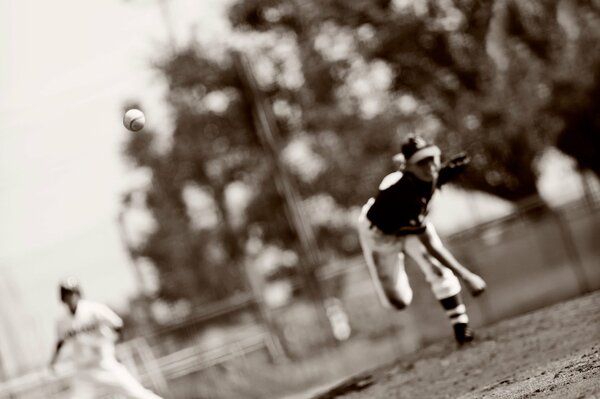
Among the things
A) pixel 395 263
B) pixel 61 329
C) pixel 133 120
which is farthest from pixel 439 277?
pixel 61 329

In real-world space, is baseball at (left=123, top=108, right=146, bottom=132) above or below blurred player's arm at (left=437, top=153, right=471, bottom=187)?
above

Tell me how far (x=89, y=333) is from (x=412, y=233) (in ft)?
12.8

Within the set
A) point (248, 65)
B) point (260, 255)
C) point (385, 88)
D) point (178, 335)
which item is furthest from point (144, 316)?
point (260, 255)

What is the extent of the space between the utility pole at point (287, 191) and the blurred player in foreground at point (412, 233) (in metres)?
7.76

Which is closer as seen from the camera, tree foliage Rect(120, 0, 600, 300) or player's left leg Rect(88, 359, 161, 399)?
player's left leg Rect(88, 359, 161, 399)

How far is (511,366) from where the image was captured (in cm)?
887

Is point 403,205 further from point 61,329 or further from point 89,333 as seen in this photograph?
point 61,329

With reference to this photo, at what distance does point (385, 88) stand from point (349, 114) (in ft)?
7.02

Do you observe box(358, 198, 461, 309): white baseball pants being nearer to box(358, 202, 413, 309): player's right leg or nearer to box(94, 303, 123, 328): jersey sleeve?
box(358, 202, 413, 309): player's right leg

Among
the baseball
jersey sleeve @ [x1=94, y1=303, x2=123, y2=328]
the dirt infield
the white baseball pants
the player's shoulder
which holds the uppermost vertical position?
the baseball

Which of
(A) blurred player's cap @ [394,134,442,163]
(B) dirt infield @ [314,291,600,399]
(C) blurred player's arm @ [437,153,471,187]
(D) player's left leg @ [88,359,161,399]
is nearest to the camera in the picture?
(B) dirt infield @ [314,291,600,399]

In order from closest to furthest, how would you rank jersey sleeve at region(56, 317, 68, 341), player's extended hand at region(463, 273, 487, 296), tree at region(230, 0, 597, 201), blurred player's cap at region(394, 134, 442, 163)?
1. blurred player's cap at region(394, 134, 442, 163)
2. player's extended hand at region(463, 273, 487, 296)
3. jersey sleeve at region(56, 317, 68, 341)
4. tree at region(230, 0, 597, 201)

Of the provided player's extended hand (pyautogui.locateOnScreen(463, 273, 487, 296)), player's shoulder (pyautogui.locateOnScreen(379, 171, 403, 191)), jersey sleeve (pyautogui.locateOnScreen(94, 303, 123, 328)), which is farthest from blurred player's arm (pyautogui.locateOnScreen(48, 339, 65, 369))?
player's extended hand (pyautogui.locateOnScreen(463, 273, 487, 296))

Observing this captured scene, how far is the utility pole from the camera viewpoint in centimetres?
1839
